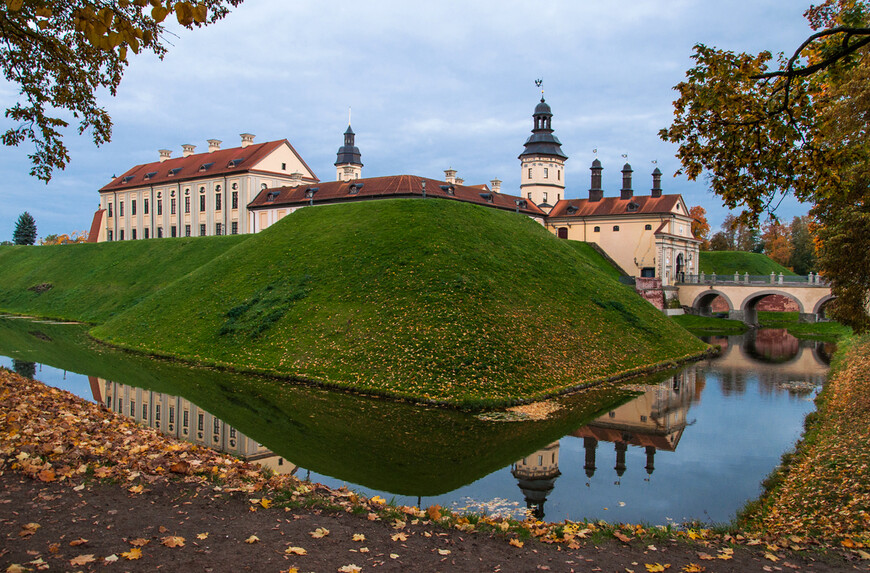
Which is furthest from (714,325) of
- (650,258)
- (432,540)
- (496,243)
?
(432,540)

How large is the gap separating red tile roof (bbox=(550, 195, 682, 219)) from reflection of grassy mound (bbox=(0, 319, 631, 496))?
51.6 meters

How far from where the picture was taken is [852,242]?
18281 mm

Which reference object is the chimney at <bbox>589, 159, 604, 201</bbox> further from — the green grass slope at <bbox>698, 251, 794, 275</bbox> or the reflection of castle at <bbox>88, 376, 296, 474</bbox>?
the reflection of castle at <bbox>88, 376, 296, 474</bbox>

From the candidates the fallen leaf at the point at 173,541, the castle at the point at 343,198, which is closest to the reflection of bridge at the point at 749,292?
the castle at the point at 343,198

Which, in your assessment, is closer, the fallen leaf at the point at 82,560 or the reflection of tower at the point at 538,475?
the fallen leaf at the point at 82,560

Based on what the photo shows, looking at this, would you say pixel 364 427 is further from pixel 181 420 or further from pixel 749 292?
pixel 749 292

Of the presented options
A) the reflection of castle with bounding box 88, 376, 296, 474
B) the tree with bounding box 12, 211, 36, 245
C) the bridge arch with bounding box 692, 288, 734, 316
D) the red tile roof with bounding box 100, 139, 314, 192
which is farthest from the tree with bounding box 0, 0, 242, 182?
the tree with bounding box 12, 211, 36, 245

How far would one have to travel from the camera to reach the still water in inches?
494

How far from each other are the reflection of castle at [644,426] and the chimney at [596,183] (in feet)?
184

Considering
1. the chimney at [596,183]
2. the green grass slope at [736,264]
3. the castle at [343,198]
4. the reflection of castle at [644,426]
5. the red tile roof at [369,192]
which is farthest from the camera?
the green grass slope at [736,264]

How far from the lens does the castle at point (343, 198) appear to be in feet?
210

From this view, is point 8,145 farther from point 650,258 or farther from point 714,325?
point 650,258

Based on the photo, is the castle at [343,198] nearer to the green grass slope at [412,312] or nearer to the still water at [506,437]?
the green grass slope at [412,312]

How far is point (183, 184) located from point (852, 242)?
229 ft
